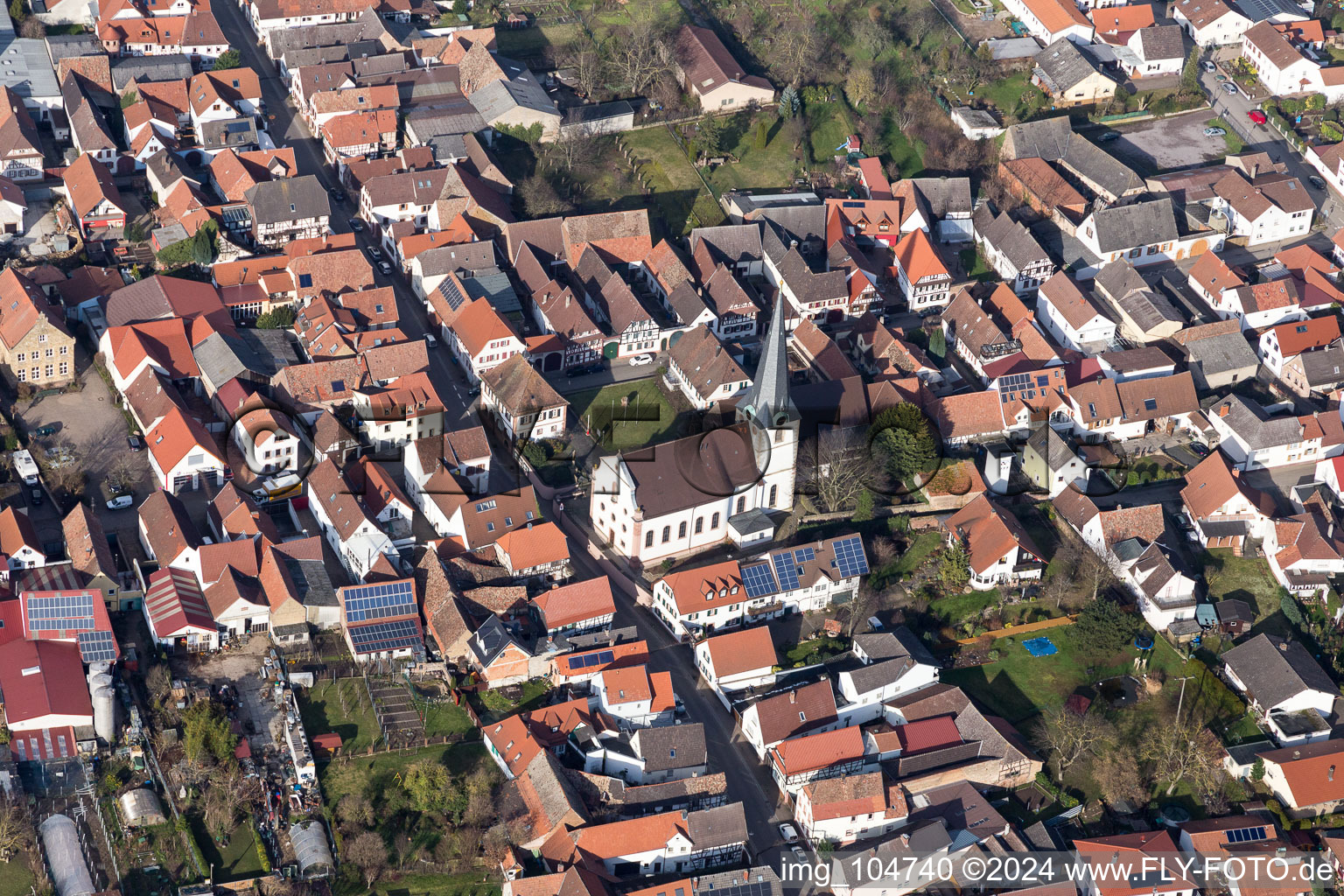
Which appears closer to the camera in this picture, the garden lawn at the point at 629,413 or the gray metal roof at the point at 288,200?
the garden lawn at the point at 629,413

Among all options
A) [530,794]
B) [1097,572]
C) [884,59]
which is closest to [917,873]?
[530,794]

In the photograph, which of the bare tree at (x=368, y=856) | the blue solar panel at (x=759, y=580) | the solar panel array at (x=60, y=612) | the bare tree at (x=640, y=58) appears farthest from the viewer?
the bare tree at (x=640, y=58)

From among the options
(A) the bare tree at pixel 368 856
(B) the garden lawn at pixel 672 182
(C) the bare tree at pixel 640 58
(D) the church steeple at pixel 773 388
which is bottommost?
(A) the bare tree at pixel 368 856

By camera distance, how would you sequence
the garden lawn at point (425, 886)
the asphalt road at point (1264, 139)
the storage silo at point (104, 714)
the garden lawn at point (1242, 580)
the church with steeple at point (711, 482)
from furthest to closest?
the asphalt road at point (1264, 139), the garden lawn at point (1242, 580), the church with steeple at point (711, 482), the storage silo at point (104, 714), the garden lawn at point (425, 886)

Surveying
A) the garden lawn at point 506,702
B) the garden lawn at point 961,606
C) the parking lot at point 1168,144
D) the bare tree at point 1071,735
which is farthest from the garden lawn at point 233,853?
the parking lot at point 1168,144

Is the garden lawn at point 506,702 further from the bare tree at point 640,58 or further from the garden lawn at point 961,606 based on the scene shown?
the bare tree at point 640,58

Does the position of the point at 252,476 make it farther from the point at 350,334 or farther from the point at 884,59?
the point at 884,59

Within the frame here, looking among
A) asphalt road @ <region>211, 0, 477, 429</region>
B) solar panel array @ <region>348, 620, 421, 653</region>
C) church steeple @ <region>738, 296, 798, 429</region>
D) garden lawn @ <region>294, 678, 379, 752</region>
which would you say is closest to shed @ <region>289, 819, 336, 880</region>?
garden lawn @ <region>294, 678, 379, 752</region>

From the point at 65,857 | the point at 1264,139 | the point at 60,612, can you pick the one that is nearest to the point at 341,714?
the point at 65,857

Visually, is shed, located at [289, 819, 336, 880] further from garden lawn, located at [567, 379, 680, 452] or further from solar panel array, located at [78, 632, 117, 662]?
garden lawn, located at [567, 379, 680, 452]
